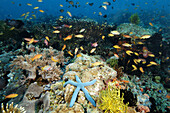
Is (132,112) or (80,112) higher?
(80,112)

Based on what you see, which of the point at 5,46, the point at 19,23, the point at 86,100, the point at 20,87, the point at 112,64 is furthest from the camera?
the point at 19,23

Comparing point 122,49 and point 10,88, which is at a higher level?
point 122,49

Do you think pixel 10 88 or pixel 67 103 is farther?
pixel 10 88

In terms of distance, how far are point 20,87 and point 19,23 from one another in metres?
7.08

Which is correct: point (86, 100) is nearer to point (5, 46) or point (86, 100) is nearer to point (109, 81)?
point (109, 81)

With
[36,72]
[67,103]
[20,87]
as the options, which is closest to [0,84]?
[20,87]

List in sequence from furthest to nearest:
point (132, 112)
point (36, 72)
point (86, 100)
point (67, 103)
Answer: point (36, 72)
point (132, 112)
point (86, 100)
point (67, 103)

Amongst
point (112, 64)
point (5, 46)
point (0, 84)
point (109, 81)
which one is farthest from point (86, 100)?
point (5, 46)

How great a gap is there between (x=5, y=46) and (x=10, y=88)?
5070 mm

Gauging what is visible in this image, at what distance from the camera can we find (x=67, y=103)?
2418 millimetres

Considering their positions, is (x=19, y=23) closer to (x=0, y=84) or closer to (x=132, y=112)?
(x=0, y=84)

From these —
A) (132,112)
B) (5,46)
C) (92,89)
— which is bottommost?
(132,112)

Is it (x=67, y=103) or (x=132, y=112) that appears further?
(x=132, y=112)

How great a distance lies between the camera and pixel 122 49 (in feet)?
23.1
